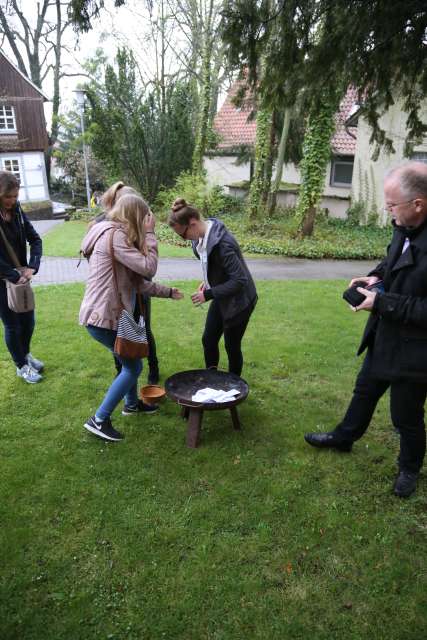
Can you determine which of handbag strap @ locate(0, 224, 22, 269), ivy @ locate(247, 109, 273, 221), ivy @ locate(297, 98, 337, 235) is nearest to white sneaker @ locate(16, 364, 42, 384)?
handbag strap @ locate(0, 224, 22, 269)

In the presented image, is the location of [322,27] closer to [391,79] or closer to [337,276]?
[391,79]

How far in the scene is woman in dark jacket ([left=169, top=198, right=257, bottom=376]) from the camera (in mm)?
3682

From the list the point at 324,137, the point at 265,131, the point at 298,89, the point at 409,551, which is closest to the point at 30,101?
the point at 265,131

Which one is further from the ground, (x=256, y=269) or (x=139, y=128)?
(x=139, y=128)

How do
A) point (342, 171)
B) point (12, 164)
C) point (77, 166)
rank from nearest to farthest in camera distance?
point (342, 171)
point (12, 164)
point (77, 166)

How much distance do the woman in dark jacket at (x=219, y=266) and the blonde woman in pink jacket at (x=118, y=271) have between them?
0.27 m

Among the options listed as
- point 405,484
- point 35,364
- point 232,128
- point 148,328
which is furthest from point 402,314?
point 232,128

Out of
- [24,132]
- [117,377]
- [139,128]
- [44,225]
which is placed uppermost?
[24,132]

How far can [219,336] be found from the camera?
14.2 ft

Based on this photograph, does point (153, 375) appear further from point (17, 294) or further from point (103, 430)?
point (17, 294)

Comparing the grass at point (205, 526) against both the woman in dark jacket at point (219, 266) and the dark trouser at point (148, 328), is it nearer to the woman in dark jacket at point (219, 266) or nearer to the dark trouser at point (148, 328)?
the dark trouser at point (148, 328)

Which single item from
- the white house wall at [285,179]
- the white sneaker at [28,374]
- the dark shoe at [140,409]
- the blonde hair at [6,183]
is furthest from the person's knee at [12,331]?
the white house wall at [285,179]

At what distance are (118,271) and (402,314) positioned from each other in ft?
6.63

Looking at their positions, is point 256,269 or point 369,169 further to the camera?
point 369,169
